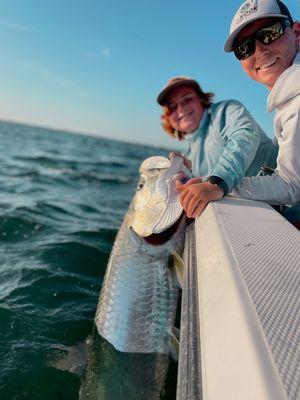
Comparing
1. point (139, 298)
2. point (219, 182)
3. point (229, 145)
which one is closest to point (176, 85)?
point (229, 145)

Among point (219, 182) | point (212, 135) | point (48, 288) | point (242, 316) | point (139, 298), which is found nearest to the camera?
point (242, 316)

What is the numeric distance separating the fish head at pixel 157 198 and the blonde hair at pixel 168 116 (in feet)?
3.27

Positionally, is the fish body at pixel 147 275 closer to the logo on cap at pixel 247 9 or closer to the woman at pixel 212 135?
the woman at pixel 212 135

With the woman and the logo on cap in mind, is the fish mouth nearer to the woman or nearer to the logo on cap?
the woman

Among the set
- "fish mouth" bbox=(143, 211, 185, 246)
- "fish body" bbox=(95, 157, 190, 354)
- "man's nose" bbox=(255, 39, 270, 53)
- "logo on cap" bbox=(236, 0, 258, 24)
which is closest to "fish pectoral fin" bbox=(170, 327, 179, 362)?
"fish body" bbox=(95, 157, 190, 354)

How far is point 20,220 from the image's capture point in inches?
257

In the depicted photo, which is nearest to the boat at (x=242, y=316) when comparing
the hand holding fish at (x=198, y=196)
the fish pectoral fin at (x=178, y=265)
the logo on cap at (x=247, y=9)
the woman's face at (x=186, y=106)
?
the hand holding fish at (x=198, y=196)

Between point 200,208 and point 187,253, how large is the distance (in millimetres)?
325

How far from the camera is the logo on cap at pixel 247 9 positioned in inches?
111

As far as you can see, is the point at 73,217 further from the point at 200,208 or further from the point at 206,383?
the point at 206,383

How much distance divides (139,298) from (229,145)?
4.40ft

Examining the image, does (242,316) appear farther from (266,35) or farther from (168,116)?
(168,116)

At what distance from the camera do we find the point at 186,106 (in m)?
4.13

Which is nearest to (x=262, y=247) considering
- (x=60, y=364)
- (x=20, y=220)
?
(x=60, y=364)
